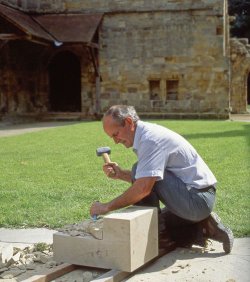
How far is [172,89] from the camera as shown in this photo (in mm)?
23391

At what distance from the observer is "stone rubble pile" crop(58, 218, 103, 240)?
409 cm

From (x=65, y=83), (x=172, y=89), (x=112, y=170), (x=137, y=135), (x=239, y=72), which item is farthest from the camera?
(x=239, y=72)

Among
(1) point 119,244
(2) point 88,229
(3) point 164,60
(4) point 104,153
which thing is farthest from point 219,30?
(1) point 119,244

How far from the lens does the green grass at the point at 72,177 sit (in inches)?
234

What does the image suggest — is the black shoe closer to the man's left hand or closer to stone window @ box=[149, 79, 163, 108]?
the man's left hand

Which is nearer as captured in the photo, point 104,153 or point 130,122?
point 130,122

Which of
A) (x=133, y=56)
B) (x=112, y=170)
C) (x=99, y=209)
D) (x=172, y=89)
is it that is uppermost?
(x=133, y=56)

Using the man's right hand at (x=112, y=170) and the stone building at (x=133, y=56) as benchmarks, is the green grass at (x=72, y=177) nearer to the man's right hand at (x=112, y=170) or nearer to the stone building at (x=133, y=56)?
the man's right hand at (x=112, y=170)

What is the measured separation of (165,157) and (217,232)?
76 cm

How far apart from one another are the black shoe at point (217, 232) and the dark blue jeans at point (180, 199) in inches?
7.1

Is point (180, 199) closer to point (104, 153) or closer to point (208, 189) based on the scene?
point (208, 189)

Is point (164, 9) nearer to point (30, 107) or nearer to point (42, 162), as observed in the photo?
point (30, 107)

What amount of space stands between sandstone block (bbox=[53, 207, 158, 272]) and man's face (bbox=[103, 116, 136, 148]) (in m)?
0.51

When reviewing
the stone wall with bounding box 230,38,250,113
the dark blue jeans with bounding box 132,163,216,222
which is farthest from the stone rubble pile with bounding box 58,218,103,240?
the stone wall with bounding box 230,38,250,113
